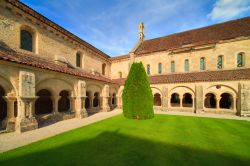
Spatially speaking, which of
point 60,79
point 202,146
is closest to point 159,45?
point 60,79

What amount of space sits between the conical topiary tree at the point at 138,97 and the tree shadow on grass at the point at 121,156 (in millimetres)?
5718

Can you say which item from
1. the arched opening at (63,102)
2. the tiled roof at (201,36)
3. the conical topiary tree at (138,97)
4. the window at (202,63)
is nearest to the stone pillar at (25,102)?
the arched opening at (63,102)

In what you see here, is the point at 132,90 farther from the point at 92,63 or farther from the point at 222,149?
the point at 92,63

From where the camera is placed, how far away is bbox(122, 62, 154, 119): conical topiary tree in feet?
39.8

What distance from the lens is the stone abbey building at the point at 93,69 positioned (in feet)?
28.4

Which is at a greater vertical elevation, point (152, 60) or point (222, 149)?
point (152, 60)

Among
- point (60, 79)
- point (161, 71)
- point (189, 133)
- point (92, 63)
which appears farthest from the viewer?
Answer: point (161, 71)

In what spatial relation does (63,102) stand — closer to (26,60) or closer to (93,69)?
(93,69)

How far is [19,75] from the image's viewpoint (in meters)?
8.20

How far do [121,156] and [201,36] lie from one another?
835 inches

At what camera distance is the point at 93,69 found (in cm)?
1966

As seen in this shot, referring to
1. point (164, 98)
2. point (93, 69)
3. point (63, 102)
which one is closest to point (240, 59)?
point (164, 98)

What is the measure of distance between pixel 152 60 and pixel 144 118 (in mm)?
12666

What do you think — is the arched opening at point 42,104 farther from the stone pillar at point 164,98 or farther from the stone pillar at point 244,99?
the stone pillar at point 244,99
